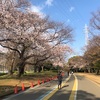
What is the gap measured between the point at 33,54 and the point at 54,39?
14.8ft

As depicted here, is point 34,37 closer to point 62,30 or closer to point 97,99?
point 62,30

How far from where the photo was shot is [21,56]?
4588 cm

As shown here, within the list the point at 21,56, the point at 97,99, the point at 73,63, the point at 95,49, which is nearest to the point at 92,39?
the point at 95,49

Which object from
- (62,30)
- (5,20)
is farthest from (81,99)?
(62,30)

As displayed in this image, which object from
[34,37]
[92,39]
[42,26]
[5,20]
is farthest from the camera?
[92,39]

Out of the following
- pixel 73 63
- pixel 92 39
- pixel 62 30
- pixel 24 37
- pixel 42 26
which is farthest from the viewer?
pixel 73 63

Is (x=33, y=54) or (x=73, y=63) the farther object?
(x=73, y=63)

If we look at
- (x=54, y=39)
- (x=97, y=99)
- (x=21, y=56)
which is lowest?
(x=97, y=99)

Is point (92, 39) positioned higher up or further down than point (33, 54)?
higher up

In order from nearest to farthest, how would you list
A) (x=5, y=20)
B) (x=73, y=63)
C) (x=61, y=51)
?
(x=5, y=20) < (x=61, y=51) < (x=73, y=63)

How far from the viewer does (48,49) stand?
48.0 metres

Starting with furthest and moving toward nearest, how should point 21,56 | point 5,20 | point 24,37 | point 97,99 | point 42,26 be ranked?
point 21,56, point 42,26, point 24,37, point 5,20, point 97,99

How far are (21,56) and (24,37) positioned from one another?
35.9 feet

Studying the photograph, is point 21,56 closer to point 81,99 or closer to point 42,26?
point 42,26
